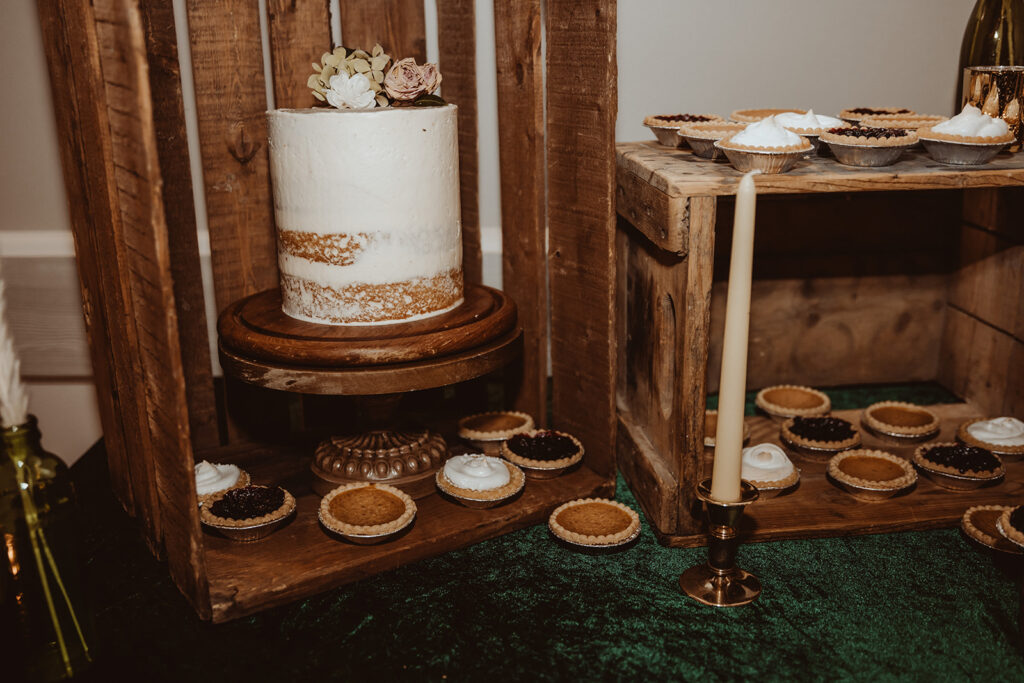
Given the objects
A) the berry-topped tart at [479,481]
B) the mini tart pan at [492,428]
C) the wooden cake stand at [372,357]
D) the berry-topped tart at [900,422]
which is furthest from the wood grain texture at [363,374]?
the berry-topped tart at [900,422]

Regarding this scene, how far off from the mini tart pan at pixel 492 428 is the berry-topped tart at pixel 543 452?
5 centimetres

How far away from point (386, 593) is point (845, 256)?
1240 millimetres

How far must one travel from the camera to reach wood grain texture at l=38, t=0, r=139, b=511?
3.54 feet

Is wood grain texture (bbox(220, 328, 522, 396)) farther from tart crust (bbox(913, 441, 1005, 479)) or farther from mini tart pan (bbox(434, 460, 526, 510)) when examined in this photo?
tart crust (bbox(913, 441, 1005, 479))

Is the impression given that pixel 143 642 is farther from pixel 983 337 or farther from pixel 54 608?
pixel 983 337

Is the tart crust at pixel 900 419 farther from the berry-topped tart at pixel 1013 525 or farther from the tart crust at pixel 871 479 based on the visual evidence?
the berry-topped tart at pixel 1013 525

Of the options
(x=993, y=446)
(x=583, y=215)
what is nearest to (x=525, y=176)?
(x=583, y=215)

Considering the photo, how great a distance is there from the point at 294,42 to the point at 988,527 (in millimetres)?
1357

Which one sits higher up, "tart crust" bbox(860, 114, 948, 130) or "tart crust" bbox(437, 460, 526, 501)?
"tart crust" bbox(860, 114, 948, 130)

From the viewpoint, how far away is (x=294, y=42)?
153 centimetres

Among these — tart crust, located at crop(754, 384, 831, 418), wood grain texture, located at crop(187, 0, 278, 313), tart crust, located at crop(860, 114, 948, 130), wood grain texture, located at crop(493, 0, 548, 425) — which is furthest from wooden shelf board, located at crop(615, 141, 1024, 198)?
wood grain texture, located at crop(187, 0, 278, 313)

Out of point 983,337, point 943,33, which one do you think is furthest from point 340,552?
point 943,33

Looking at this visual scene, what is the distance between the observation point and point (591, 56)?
1.32 metres

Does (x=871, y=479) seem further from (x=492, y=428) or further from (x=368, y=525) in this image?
(x=368, y=525)
